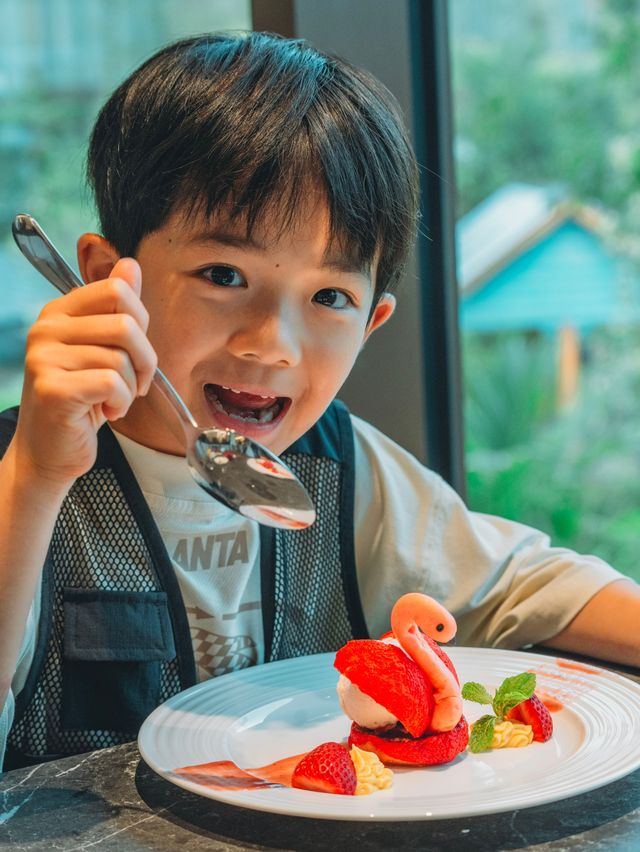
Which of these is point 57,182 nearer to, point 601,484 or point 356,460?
point 601,484

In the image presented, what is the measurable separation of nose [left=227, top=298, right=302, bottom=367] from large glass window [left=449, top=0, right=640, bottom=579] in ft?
3.48

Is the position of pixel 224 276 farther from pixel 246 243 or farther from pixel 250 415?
pixel 250 415

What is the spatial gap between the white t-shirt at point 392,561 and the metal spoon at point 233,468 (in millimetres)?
276

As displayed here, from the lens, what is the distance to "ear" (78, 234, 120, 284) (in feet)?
3.56

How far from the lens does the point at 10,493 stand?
0.83m

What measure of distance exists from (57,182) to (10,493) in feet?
6.93

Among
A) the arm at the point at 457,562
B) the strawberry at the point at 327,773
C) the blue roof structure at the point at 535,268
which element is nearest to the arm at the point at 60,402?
the strawberry at the point at 327,773

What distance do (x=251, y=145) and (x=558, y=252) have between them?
1.33 meters

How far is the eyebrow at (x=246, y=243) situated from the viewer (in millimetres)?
971

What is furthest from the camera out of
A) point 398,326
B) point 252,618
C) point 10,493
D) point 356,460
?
point 398,326

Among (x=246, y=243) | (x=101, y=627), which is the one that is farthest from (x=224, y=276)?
(x=101, y=627)

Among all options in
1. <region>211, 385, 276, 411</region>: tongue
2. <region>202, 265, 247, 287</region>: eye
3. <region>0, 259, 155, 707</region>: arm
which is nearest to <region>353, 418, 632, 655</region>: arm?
<region>211, 385, 276, 411</region>: tongue

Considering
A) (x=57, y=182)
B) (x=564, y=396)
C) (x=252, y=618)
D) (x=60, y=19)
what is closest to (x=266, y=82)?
(x=252, y=618)

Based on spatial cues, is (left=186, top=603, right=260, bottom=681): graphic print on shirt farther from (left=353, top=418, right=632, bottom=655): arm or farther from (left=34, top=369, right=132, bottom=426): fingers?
(left=34, top=369, right=132, bottom=426): fingers
